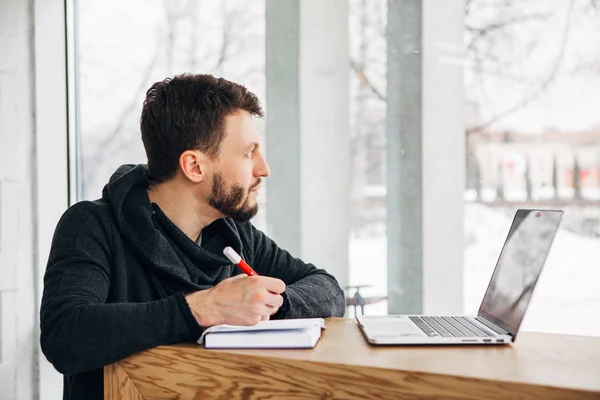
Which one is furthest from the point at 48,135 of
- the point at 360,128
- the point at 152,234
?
the point at 152,234

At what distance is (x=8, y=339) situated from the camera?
2.57 m

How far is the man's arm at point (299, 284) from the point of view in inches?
57.1

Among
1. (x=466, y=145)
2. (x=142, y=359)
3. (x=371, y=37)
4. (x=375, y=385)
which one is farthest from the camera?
(x=371, y=37)

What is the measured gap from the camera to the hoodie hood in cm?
142

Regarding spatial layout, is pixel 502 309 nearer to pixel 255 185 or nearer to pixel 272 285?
pixel 272 285

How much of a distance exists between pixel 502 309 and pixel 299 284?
0.48 m

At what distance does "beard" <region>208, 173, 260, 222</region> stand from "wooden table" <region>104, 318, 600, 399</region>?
38cm

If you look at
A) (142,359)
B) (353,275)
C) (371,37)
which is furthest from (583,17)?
(142,359)

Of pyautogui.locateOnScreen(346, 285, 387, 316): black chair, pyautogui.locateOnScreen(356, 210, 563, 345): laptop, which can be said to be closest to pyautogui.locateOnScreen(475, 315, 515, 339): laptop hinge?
pyautogui.locateOnScreen(356, 210, 563, 345): laptop

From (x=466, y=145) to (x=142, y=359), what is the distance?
1198 mm

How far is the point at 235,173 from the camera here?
5.06 ft

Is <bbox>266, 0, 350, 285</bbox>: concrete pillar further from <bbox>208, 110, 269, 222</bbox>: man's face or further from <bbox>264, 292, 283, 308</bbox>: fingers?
<bbox>264, 292, 283, 308</bbox>: fingers

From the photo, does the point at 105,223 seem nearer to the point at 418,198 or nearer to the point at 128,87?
the point at 418,198

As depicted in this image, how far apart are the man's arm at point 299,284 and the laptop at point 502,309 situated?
0.46ft
